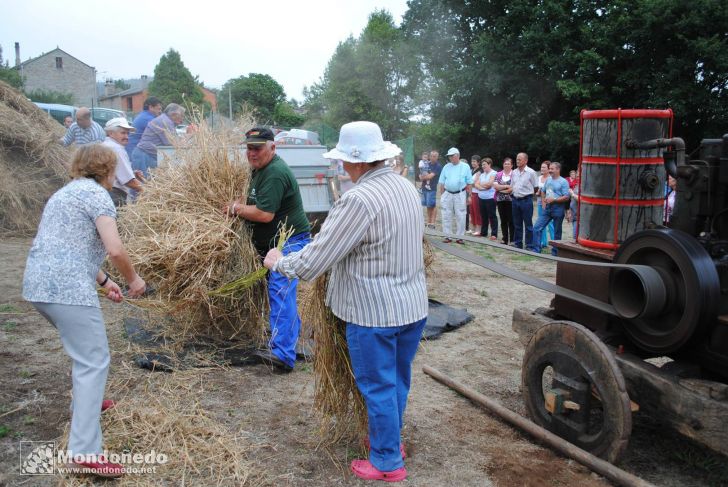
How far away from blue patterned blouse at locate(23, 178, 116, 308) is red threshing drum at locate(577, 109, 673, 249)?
283 cm

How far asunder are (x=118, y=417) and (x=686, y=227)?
3485mm

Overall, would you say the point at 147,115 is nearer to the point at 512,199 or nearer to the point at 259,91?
the point at 512,199

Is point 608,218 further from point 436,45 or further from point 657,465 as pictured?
point 436,45

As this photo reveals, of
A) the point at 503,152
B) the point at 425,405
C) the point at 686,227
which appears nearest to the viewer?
the point at 686,227

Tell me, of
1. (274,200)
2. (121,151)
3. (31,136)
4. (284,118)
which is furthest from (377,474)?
(284,118)

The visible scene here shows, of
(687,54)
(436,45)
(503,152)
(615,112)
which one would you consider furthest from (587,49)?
(615,112)

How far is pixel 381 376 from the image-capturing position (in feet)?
9.87

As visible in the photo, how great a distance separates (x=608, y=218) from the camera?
11.9ft

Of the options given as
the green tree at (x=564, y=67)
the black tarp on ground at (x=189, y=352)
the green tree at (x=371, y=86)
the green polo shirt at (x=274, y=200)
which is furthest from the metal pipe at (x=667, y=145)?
the green tree at (x=371, y=86)

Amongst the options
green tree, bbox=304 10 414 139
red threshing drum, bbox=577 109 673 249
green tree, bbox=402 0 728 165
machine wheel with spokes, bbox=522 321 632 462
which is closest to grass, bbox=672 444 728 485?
machine wheel with spokes, bbox=522 321 632 462

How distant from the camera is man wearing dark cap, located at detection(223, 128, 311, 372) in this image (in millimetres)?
4543

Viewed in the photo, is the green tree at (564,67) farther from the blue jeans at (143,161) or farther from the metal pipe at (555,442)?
the metal pipe at (555,442)

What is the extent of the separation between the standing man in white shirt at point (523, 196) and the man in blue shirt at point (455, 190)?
2.99ft

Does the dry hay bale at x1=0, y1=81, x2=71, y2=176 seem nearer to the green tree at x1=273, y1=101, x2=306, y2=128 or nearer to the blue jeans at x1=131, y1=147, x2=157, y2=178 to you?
the blue jeans at x1=131, y1=147, x2=157, y2=178
